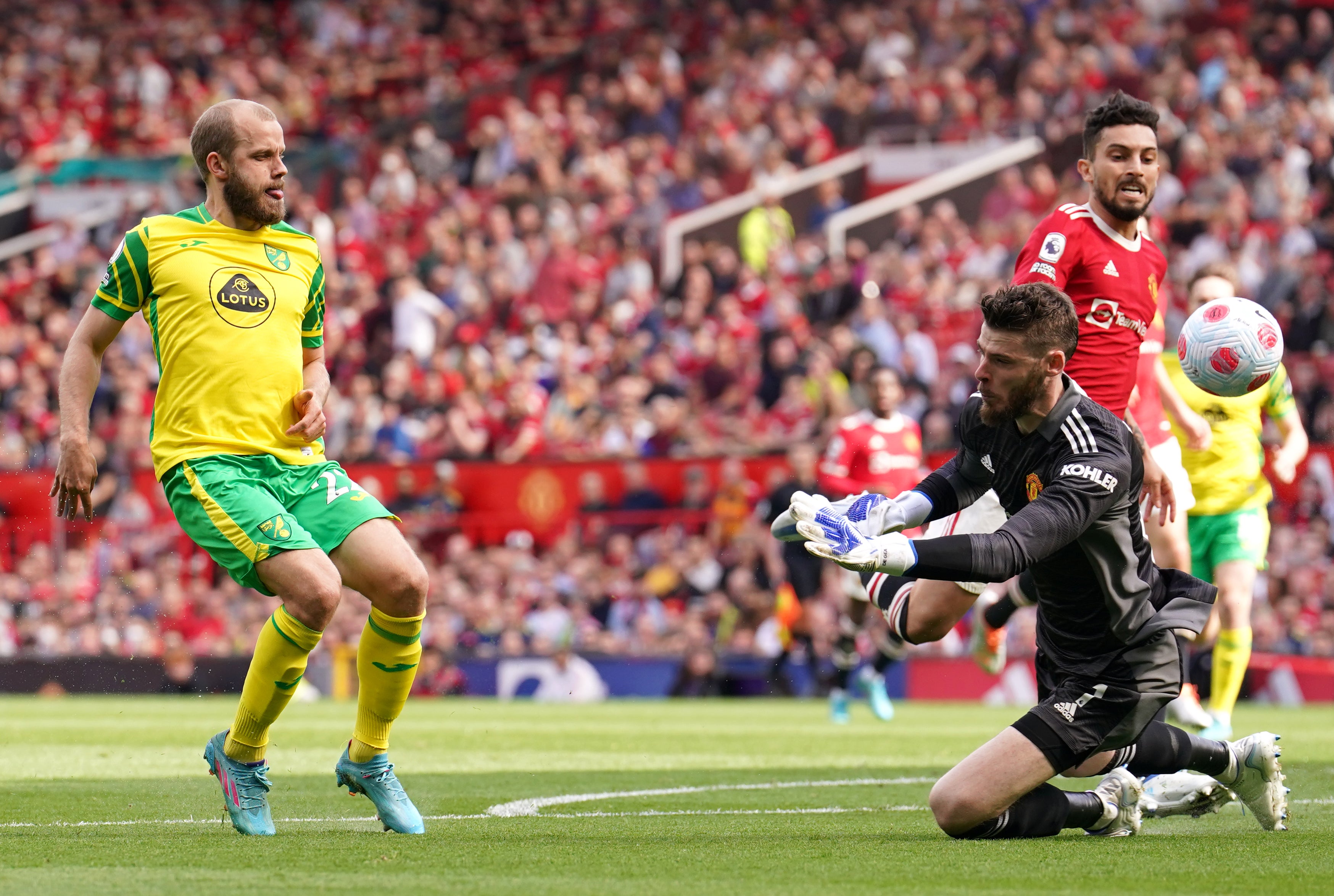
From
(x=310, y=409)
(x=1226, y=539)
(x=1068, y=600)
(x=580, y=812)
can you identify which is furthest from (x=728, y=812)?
(x=1226, y=539)

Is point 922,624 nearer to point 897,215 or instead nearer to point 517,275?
point 897,215

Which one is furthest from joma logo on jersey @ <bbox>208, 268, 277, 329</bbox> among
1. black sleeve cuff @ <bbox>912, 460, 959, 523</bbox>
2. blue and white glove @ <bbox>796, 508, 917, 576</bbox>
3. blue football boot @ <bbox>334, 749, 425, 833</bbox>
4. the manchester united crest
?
the manchester united crest

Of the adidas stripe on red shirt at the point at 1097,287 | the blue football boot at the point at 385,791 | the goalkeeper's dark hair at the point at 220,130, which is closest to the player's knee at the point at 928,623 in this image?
the adidas stripe on red shirt at the point at 1097,287

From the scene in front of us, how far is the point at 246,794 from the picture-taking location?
598 cm

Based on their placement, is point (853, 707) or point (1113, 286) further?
point (853, 707)

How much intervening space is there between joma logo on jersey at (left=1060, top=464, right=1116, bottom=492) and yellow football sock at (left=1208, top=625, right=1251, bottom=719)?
4.24m

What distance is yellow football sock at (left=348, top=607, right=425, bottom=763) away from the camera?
19.8 feet

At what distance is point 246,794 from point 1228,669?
5430 mm

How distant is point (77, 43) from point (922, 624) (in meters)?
27.0

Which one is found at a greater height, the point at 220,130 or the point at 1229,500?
the point at 220,130

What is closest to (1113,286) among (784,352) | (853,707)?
(853,707)

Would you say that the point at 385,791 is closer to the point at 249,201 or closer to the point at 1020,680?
the point at 249,201

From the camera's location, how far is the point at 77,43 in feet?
100

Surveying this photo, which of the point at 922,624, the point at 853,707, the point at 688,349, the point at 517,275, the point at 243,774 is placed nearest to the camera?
the point at 243,774
